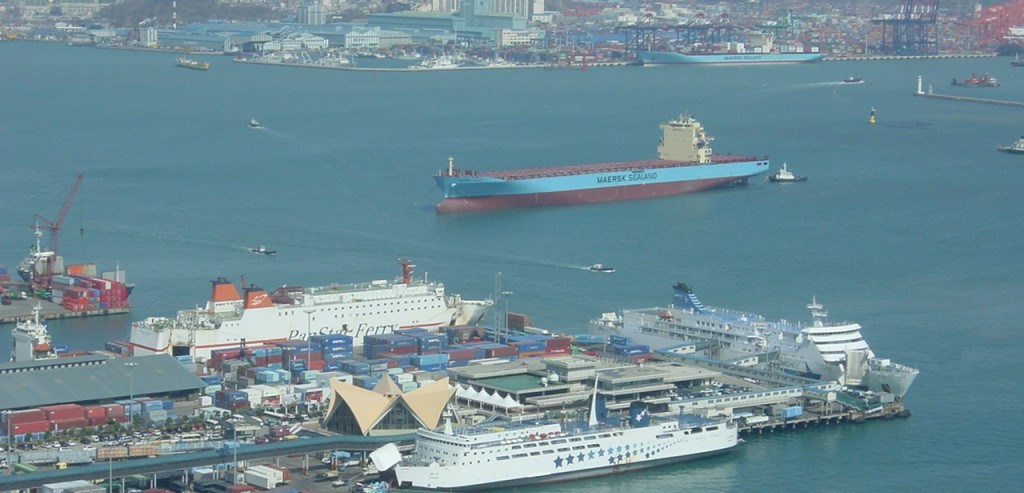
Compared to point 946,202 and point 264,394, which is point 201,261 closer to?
point 264,394

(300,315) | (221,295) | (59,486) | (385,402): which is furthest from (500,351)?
(59,486)

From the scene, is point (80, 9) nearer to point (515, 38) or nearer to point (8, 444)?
point (515, 38)

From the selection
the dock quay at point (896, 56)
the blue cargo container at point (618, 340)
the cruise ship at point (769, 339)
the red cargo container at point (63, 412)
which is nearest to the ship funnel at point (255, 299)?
the cruise ship at point (769, 339)

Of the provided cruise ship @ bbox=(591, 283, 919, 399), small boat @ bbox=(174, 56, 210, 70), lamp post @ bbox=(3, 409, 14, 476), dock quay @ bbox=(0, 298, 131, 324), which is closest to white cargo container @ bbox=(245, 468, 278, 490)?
lamp post @ bbox=(3, 409, 14, 476)

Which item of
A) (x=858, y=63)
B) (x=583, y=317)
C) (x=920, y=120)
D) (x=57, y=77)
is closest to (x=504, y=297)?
(x=583, y=317)

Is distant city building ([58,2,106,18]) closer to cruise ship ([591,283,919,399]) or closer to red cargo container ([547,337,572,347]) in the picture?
cruise ship ([591,283,919,399])
